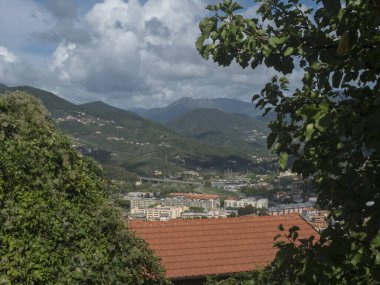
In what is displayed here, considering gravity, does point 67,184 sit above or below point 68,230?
above

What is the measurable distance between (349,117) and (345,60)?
2.02ft

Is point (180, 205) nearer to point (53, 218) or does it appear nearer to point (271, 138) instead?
point (53, 218)

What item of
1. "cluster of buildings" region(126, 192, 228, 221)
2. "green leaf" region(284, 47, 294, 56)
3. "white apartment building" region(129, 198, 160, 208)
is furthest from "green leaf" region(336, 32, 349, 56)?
"white apartment building" region(129, 198, 160, 208)

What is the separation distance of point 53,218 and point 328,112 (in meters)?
3.77

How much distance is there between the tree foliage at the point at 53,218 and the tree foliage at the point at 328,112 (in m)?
2.84

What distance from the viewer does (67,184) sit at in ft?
19.4

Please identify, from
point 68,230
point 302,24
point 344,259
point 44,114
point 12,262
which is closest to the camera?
point 344,259

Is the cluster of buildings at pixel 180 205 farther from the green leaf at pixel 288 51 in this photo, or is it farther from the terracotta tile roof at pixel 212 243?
the green leaf at pixel 288 51

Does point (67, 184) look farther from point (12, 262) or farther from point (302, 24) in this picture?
point (302, 24)

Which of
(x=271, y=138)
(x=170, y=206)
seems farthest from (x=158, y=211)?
(x=271, y=138)

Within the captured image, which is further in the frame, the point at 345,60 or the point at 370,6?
the point at 345,60

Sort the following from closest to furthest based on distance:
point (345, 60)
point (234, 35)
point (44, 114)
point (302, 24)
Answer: point (345, 60)
point (234, 35)
point (302, 24)
point (44, 114)

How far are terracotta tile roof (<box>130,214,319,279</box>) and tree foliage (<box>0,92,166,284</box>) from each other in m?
3.96

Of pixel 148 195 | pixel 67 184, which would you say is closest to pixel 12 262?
pixel 67 184
